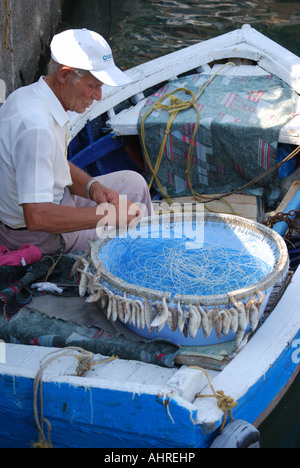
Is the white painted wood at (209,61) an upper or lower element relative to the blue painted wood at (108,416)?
upper

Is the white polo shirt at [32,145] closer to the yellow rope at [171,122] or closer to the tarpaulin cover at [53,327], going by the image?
the tarpaulin cover at [53,327]

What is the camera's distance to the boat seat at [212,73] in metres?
3.76

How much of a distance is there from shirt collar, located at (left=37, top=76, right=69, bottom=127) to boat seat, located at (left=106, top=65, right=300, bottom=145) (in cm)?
156

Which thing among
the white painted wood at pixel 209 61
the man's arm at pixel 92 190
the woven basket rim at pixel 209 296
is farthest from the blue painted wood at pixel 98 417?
the white painted wood at pixel 209 61

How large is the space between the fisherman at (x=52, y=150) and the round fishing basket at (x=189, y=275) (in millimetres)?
157

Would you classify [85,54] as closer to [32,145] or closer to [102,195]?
[32,145]

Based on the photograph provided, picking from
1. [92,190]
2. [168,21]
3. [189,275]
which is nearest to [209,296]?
[189,275]

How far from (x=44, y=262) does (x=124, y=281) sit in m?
0.54

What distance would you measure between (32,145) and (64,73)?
0.32 metres

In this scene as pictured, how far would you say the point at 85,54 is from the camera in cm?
240

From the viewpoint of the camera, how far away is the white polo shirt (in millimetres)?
2383

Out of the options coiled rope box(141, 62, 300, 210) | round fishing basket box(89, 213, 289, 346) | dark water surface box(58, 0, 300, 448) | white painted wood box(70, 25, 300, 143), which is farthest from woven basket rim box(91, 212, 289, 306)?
dark water surface box(58, 0, 300, 448)

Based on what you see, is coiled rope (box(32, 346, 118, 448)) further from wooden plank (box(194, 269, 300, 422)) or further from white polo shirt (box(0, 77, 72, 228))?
white polo shirt (box(0, 77, 72, 228))
